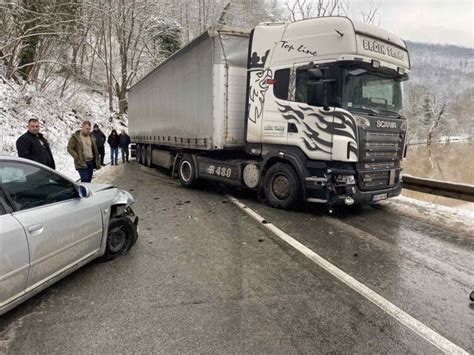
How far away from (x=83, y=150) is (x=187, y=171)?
10.4ft

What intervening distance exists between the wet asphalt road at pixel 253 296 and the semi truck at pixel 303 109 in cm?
115

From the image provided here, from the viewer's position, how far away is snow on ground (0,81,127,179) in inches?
589

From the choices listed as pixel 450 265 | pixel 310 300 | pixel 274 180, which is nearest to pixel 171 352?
pixel 310 300

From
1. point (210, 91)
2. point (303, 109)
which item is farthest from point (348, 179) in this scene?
point (210, 91)

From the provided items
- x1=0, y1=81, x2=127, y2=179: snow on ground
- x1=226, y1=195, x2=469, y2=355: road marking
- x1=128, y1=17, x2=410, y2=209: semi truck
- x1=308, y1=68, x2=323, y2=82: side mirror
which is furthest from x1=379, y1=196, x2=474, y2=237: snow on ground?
x1=0, y1=81, x2=127, y2=179: snow on ground

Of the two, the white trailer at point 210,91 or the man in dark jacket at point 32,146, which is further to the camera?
the white trailer at point 210,91

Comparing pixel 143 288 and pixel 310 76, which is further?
pixel 310 76

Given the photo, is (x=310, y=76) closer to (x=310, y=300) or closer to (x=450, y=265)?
(x=450, y=265)

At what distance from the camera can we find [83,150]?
7.46 metres

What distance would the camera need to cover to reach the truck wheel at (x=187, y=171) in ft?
31.7

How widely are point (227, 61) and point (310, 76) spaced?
7.73ft

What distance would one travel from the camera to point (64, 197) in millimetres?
3602

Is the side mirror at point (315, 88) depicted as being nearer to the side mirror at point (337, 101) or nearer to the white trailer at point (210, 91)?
the side mirror at point (337, 101)

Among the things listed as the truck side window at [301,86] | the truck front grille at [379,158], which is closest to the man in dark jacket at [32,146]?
the truck side window at [301,86]
